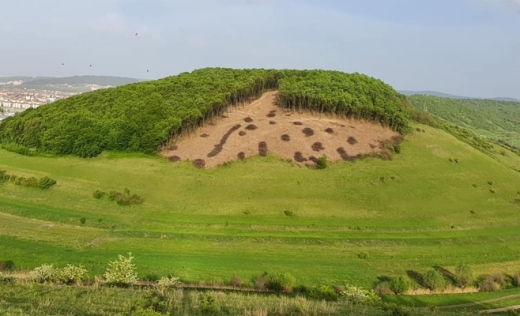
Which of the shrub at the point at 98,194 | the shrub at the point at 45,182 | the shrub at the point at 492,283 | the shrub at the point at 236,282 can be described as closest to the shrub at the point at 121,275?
the shrub at the point at 236,282

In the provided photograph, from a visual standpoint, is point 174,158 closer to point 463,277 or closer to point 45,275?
point 45,275

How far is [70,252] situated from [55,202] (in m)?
18.2

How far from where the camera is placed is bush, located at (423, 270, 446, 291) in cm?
4244

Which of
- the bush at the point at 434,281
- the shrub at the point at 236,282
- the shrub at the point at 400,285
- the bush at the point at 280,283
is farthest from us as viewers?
the bush at the point at 434,281

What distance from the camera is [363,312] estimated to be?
2155cm

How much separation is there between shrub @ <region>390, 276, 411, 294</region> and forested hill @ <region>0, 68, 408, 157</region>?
5369 cm

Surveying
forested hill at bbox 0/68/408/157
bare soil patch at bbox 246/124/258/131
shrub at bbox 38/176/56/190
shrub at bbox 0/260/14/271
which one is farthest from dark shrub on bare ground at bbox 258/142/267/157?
shrub at bbox 0/260/14/271

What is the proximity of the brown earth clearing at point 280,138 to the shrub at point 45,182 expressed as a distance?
67.8ft

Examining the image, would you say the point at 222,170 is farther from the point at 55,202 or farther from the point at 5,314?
the point at 5,314

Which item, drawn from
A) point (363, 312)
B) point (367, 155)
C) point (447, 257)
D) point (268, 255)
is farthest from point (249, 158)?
point (363, 312)

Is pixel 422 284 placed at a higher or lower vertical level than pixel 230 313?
lower

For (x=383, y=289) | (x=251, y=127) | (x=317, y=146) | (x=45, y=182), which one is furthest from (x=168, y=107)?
(x=383, y=289)

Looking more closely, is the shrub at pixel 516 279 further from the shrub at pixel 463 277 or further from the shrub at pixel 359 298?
the shrub at pixel 359 298

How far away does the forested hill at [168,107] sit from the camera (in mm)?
81312
